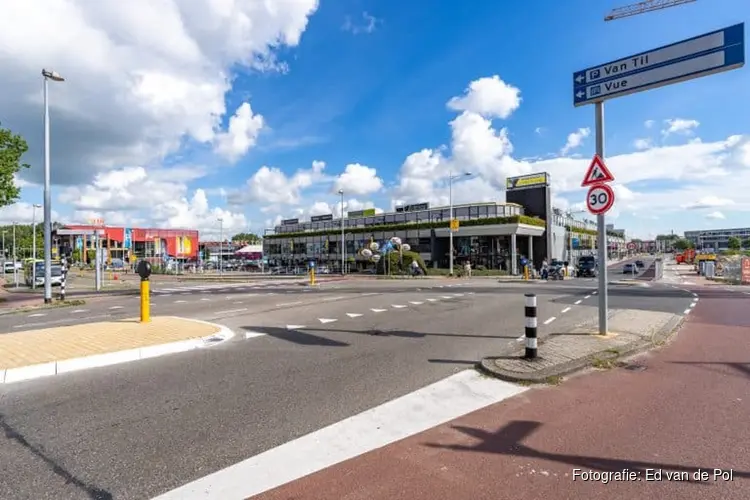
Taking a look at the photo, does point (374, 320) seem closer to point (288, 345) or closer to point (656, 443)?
point (288, 345)

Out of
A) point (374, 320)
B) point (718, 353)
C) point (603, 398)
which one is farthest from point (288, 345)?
point (718, 353)

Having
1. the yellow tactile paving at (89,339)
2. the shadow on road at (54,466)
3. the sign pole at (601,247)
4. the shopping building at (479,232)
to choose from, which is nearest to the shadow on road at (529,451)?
the shadow on road at (54,466)

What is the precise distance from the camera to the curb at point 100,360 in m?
6.05

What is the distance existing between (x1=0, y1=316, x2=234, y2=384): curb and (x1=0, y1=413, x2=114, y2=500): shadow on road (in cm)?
185

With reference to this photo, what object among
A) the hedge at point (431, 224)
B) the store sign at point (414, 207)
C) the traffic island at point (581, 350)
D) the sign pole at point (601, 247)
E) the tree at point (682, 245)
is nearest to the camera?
the traffic island at point (581, 350)

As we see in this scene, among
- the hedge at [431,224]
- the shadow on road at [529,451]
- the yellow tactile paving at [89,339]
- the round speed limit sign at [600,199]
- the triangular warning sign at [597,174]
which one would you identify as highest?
the hedge at [431,224]

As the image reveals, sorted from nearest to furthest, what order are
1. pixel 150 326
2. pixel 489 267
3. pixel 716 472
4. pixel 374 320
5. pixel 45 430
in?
1. pixel 716 472
2. pixel 45 430
3. pixel 150 326
4. pixel 374 320
5. pixel 489 267

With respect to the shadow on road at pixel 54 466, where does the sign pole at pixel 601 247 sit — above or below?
above

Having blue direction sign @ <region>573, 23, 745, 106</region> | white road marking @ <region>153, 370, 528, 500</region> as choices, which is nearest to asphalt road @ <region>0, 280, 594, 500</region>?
white road marking @ <region>153, 370, 528, 500</region>

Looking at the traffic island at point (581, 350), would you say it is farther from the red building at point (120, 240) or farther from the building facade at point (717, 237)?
the building facade at point (717, 237)

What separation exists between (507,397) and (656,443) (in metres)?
1.55

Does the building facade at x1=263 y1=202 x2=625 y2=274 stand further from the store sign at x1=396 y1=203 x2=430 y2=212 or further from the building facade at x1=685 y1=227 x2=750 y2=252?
the building facade at x1=685 y1=227 x2=750 y2=252

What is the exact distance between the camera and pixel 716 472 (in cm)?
332

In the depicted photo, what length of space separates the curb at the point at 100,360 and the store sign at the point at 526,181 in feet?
188
